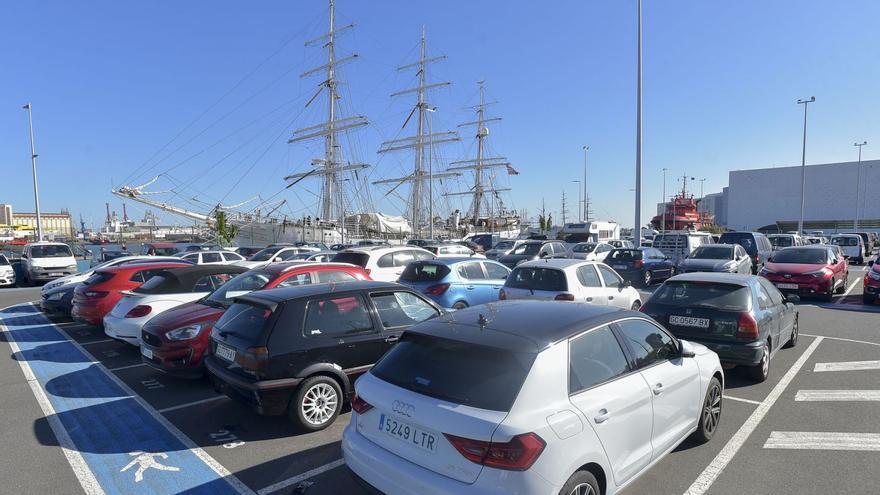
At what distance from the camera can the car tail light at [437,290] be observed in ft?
31.0

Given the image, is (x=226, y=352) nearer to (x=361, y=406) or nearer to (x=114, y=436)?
(x=114, y=436)

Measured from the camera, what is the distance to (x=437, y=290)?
9.48 m

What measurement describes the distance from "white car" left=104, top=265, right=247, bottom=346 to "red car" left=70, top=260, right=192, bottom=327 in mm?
938

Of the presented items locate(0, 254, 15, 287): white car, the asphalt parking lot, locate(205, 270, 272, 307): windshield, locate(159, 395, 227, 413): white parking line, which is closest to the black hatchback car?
the asphalt parking lot

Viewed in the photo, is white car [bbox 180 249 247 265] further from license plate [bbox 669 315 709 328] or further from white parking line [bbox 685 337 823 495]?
white parking line [bbox 685 337 823 495]

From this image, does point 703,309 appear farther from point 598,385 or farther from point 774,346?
point 598,385

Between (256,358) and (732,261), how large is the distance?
15172 mm

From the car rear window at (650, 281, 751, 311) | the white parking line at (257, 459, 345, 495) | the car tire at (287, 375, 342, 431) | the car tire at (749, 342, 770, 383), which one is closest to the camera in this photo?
the white parking line at (257, 459, 345, 495)

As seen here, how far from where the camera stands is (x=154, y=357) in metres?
6.08

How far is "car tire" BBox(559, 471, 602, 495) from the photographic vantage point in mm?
2709

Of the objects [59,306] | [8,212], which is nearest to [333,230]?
[59,306]

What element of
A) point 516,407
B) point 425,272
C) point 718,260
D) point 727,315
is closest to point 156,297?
point 425,272

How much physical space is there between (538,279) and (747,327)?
3.33 metres

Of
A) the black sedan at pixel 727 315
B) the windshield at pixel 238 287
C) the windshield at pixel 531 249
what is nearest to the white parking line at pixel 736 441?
the black sedan at pixel 727 315
